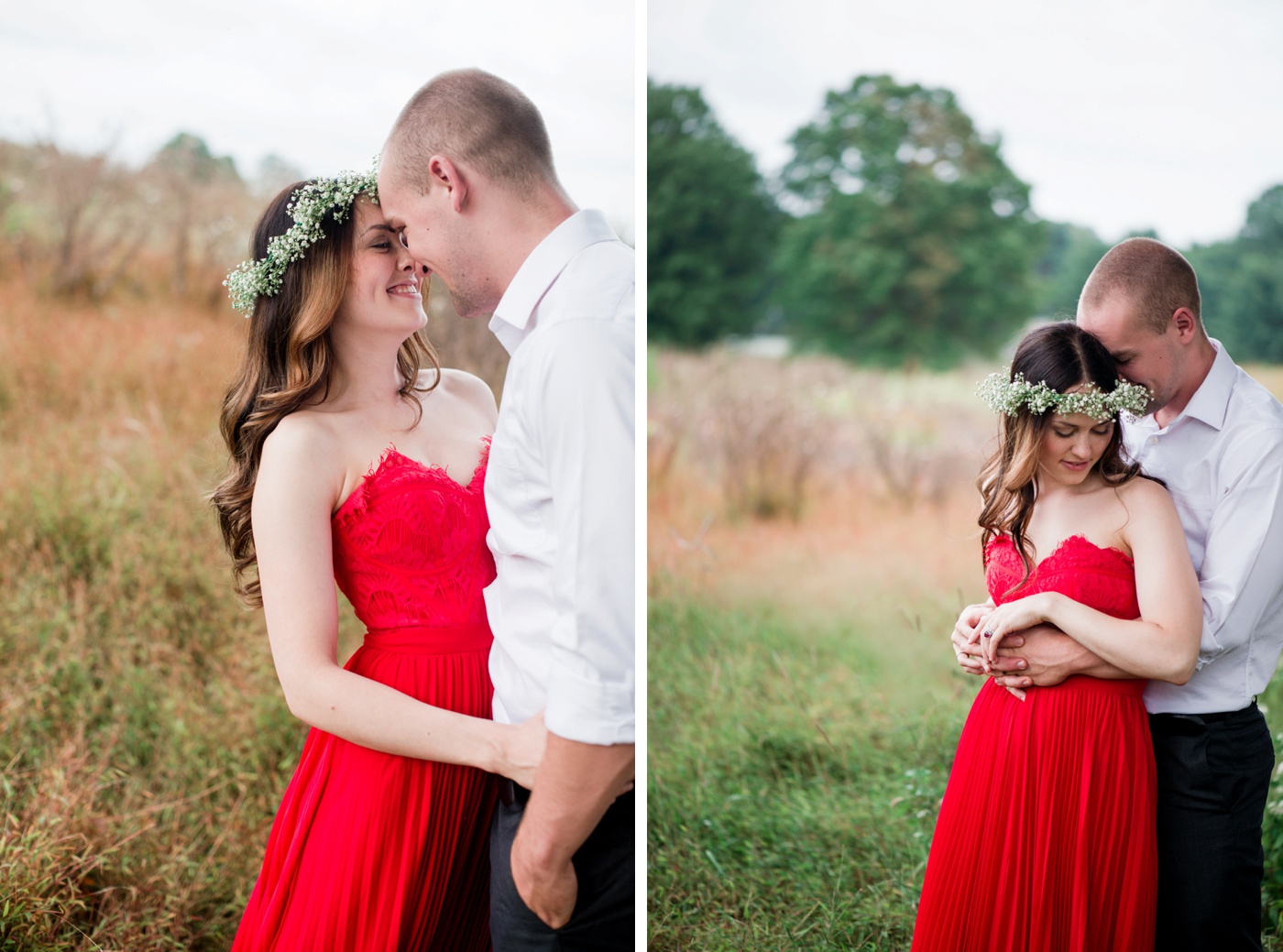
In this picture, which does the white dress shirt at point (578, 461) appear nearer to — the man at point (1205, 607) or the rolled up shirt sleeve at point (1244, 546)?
the man at point (1205, 607)

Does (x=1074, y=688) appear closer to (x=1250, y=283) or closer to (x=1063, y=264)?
(x=1250, y=283)

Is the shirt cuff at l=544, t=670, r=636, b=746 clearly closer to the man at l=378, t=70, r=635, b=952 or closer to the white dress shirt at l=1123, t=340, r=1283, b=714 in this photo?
the man at l=378, t=70, r=635, b=952

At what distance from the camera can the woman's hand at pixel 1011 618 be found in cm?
211

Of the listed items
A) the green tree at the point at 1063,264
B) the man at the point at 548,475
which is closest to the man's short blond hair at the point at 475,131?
the man at the point at 548,475

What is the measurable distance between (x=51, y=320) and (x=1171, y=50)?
6.21 m

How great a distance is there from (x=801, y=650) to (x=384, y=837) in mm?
3467

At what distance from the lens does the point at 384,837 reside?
2.07 metres

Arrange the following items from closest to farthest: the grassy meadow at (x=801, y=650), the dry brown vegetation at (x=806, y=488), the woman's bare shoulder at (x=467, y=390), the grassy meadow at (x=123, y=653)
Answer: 1. the woman's bare shoulder at (x=467, y=390)
2. the grassy meadow at (x=123, y=653)
3. the grassy meadow at (x=801, y=650)
4. the dry brown vegetation at (x=806, y=488)

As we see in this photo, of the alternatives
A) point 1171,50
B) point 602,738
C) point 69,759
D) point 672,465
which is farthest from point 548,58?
point 1171,50

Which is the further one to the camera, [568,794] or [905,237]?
[905,237]

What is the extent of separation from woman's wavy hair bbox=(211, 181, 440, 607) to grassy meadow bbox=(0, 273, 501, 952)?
0.71 m

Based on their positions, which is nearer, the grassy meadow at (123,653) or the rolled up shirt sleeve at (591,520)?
the rolled up shirt sleeve at (591,520)

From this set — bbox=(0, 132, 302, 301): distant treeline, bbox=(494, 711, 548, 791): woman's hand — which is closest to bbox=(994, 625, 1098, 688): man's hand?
bbox=(494, 711, 548, 791): woman's hand

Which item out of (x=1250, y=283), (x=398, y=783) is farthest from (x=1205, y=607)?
(x=1250, y=283)
